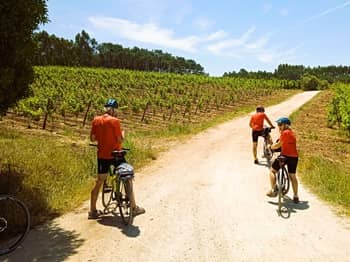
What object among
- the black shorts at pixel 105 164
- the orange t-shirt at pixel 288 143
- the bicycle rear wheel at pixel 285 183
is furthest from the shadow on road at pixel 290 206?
the black shorts at pixel 105 164

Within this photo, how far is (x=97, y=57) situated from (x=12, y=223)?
99450mm

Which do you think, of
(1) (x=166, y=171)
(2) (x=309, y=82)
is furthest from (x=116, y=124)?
(2) (x=309, y=82)

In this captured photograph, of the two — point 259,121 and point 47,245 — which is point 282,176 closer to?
point 259,121

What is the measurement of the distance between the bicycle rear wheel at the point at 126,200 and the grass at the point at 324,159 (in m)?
4.16

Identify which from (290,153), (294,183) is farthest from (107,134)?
(294,183)

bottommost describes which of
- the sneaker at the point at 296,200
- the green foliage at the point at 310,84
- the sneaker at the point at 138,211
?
the sneaker at the point at 138,211

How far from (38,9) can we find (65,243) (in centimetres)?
424

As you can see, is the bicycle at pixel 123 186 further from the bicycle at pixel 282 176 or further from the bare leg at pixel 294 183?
the bare leg at pixel 294 183

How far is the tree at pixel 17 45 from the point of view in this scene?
6.57 meters

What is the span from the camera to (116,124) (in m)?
6.91

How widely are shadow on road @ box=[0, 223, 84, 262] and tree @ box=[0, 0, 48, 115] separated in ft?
7.92

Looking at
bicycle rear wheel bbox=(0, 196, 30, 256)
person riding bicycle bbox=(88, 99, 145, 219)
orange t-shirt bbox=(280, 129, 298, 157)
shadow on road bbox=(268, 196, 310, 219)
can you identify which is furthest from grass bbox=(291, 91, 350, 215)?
bicycle rear wheel bbox=(0, 196, 30, 256)

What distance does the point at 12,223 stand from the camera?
6.12 meters

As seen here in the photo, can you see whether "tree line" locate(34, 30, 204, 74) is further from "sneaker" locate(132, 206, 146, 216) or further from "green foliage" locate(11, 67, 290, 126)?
"sneaker" locate(132, 206, 146, 216)
